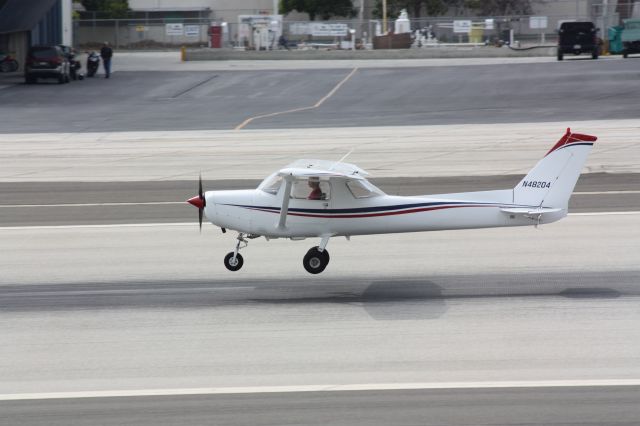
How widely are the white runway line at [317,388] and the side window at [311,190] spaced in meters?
5.11

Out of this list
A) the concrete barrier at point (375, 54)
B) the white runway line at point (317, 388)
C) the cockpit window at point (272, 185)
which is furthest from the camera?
the concrete barrier at point (375, 54)

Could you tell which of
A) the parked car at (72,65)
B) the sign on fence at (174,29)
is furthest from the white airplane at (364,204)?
the sign on fence at (174,29)

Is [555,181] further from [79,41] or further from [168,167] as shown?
[79,41]

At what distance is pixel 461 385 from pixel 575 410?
4.83 feet

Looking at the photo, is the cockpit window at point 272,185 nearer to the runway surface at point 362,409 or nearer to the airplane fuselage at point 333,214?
the airplane fuselage at point 333,214

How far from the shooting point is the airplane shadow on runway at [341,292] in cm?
1544

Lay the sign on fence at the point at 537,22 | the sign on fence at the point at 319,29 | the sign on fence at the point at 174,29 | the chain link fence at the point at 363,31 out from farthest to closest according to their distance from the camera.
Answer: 1. the sign on fence at the point at 174,29
2. the sign on fence at the point at 319,29
3. the sign on fence at the point at 537,22
4. the chain link fence at the point at 363,31

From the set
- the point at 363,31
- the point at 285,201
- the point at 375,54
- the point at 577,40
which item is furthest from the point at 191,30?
the point at 285,201

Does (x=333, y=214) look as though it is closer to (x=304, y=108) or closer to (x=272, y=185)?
(x=272, y=185)

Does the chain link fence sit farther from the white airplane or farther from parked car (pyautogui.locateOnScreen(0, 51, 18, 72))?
the white airplane

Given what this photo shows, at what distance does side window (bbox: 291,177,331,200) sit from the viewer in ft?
53.6

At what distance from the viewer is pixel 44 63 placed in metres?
54.2

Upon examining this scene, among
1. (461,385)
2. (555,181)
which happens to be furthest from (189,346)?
(555,181)

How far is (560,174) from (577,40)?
4514cm
